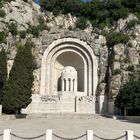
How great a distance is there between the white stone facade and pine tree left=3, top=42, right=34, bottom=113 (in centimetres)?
706

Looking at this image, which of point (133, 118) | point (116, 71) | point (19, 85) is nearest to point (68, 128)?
point (19, 85)

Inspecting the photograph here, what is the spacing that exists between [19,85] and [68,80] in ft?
34.5

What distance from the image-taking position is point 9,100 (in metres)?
25.4

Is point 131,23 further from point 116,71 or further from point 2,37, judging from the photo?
point 2,37

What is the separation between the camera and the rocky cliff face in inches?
1361

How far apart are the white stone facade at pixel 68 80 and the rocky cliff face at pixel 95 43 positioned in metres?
0.78

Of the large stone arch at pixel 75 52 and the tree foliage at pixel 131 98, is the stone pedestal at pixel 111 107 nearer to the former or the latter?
the large stone arch at pixel 75 52

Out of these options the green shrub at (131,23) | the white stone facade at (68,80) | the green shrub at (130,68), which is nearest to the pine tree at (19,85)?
the white stone facade at (68,80)

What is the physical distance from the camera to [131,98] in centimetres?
2672

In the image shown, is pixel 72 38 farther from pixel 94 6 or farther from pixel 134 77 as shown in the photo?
pixel 94 6

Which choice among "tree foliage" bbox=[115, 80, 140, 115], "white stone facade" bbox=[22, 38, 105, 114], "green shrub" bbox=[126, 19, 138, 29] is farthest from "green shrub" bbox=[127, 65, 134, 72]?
"green shrub" bbox=[126, 19, 138, 29]

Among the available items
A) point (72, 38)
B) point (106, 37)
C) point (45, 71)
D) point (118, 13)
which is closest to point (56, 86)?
point (45, 71)

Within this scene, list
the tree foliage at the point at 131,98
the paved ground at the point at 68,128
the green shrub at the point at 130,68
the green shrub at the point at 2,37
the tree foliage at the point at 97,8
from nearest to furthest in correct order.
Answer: the paved ground at the point at 68,128 < the tree foliage at the point at 131,98 < the green shrub at the point at 130,68 < the green shrub at the point at 2,37 < the tree foliage at the point at 97,8

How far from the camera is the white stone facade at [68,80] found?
3431 cm
